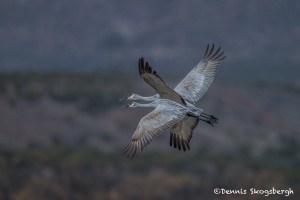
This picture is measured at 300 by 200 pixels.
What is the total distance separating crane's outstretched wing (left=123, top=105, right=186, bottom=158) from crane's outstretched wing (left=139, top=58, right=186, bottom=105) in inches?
8.9

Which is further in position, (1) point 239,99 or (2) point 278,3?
(2) point 278,3

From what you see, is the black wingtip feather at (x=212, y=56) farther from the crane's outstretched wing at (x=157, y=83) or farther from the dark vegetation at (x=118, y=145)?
the dark vegetation at (x=118, y=145)

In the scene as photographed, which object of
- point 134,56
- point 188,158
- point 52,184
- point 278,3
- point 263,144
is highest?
point 278,3

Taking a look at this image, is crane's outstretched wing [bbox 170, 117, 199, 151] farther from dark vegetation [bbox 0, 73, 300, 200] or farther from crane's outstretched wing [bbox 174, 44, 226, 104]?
dark vegetation [bbox 0, 73, 300, 200]

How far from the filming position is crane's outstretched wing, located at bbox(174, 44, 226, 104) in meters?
18.1

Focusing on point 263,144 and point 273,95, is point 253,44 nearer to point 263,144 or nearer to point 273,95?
point 273,95

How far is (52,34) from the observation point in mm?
95125

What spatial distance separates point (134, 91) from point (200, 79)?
36808 mm

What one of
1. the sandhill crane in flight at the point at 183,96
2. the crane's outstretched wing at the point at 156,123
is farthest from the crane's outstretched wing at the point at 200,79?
the crane's outstretched wing at the point at 156,123

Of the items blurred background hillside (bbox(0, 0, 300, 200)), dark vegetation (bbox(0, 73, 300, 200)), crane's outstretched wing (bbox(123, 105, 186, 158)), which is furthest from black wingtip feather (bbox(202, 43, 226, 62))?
dark vegetation (bbox(0, 73, 300, 200))

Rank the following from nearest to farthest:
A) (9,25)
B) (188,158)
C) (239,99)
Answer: (188,158) → (239,99) → (9,25)

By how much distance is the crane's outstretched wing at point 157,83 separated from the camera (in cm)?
1581

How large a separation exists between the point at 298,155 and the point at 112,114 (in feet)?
31.4

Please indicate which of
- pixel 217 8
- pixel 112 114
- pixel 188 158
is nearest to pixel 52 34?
pixel 217 8
